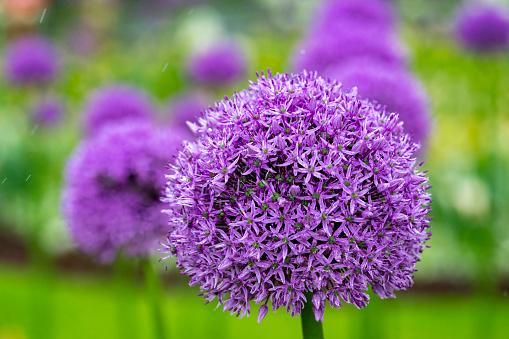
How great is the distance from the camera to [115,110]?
13.9 feet

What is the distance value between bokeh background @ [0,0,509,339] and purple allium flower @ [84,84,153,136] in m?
0.18

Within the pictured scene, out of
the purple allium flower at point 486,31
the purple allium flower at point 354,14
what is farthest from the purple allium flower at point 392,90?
the purple allium flower at point 486,31

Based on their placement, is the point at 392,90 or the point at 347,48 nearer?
the point at 392,90

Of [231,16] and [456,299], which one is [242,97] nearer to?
[456,299]

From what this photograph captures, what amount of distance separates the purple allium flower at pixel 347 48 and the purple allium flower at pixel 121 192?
132 centimetres

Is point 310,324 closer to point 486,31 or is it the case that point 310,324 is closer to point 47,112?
point 486,31

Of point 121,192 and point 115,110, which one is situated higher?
point 115,110

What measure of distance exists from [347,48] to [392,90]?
764 mm

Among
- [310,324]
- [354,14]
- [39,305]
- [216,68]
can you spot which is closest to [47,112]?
[216,68]

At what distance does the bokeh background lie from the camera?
456cm

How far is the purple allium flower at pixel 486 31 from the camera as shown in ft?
16.2

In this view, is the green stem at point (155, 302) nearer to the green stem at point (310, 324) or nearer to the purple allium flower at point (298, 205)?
the purple allium flower at point (298, 205)

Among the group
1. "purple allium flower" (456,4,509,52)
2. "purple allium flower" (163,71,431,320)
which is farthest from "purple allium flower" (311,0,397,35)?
"purple allium flower" (163,71,431,320)

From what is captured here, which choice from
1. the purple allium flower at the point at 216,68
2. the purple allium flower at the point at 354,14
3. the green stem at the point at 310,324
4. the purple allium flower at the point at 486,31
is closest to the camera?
the green stem at the point at 310,324
